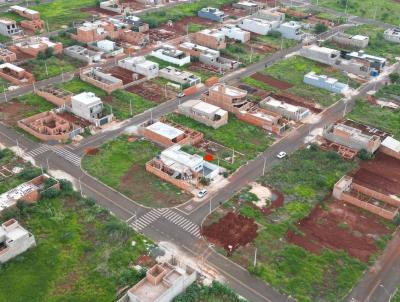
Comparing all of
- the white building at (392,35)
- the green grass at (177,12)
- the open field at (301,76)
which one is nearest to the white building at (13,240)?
the open field at (301,76)

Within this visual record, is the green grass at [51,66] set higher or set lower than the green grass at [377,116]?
higher

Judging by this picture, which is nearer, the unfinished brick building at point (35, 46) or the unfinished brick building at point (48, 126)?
the unfinished brick building at point (48, 126)

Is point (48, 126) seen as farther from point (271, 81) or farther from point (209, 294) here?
point (271, 81)

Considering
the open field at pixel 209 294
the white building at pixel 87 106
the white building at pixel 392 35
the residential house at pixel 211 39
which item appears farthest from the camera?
the white building at pixel 392 35

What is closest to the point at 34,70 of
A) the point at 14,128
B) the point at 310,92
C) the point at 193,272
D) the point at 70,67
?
the point at 70,67

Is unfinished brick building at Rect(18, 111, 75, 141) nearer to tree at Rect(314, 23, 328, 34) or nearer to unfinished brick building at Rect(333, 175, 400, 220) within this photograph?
unfinished brick building at Rect(333, 175, 400, 220)

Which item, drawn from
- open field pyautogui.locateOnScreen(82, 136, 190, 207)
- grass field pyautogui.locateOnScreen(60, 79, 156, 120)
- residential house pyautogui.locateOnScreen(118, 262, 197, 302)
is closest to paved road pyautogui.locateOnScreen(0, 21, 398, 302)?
open field pyautogui.locateOnScreen(82, 136, 190, 207)

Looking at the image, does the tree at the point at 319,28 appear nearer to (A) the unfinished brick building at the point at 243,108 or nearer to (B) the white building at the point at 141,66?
(A) the unfinished brick building at the point at 243,108

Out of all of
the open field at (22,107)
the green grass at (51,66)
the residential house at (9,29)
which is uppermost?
the residential house at (9,29)

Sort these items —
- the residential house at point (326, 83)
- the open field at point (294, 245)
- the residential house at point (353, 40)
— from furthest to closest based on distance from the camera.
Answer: the residential house at point (353, 40), the residential house at point (326, 83), the open field at point (294, 245)
